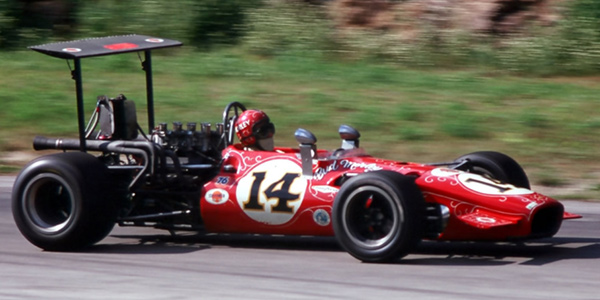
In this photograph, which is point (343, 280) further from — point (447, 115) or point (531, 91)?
point (531, 91)

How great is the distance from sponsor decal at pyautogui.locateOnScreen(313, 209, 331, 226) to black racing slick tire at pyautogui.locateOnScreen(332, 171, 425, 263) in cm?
31

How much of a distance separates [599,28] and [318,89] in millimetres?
4566

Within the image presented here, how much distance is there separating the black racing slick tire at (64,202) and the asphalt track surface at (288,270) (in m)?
0.14

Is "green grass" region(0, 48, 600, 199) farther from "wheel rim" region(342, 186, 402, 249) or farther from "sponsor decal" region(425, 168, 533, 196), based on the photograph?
"wheel rim" region(342, 186, 402, 249)

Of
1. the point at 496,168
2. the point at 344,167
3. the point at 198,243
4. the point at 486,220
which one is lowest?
A: the point at 198,243

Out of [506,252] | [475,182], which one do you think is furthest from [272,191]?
[506,252]

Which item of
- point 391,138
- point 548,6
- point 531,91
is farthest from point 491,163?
point 548,6

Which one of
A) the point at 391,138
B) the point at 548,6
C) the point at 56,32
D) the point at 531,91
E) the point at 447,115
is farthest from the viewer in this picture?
the point at 56,32

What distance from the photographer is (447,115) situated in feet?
46.4

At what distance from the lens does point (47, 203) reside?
815cm

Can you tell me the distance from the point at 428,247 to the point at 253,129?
1.65 m

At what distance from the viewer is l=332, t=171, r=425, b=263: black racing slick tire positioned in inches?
274

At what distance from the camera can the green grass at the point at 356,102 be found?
42.0 feet

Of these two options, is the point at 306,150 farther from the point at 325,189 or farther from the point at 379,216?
the point at 379,216
